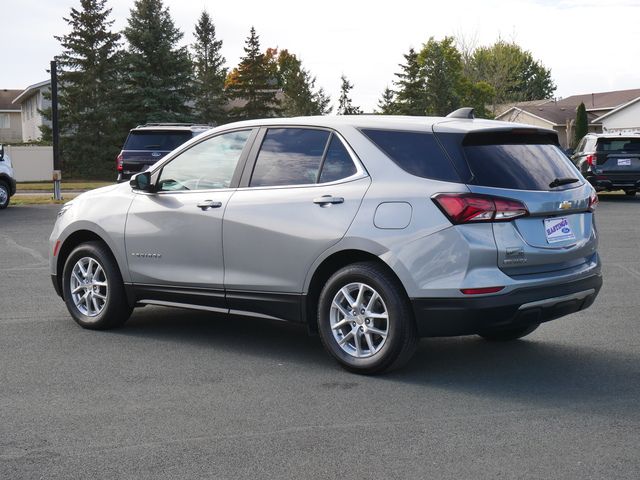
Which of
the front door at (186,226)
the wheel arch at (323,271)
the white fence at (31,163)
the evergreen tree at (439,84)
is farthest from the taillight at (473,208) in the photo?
the evergreen tree at (439,84)

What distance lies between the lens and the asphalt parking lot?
4504 mm

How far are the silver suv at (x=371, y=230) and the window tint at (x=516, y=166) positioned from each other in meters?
0.01

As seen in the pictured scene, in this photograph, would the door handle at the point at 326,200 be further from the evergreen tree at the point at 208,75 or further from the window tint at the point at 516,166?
the evergreen tree at the point at 208,75

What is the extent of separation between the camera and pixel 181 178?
24.5ft

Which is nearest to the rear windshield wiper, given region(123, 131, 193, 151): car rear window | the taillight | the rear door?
the taillight

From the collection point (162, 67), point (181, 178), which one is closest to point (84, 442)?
point (181, 178)

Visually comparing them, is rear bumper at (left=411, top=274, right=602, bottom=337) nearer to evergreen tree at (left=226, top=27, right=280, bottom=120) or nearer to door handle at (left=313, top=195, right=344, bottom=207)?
door handle at (left=313, top=195, right=344, bottom=207)

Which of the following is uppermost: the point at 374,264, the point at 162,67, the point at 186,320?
the point at 162,67

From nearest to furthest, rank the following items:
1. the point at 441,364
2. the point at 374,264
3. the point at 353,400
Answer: the point at 353,400, the point at 374,264, the point at 441,364

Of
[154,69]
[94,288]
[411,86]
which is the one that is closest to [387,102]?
[411,86]

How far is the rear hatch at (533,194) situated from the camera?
593 centimetres

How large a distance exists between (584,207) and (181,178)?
3.16m

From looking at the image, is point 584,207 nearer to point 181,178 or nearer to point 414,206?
point 414,206

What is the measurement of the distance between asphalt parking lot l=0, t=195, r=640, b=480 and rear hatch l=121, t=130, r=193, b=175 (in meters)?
13.6
